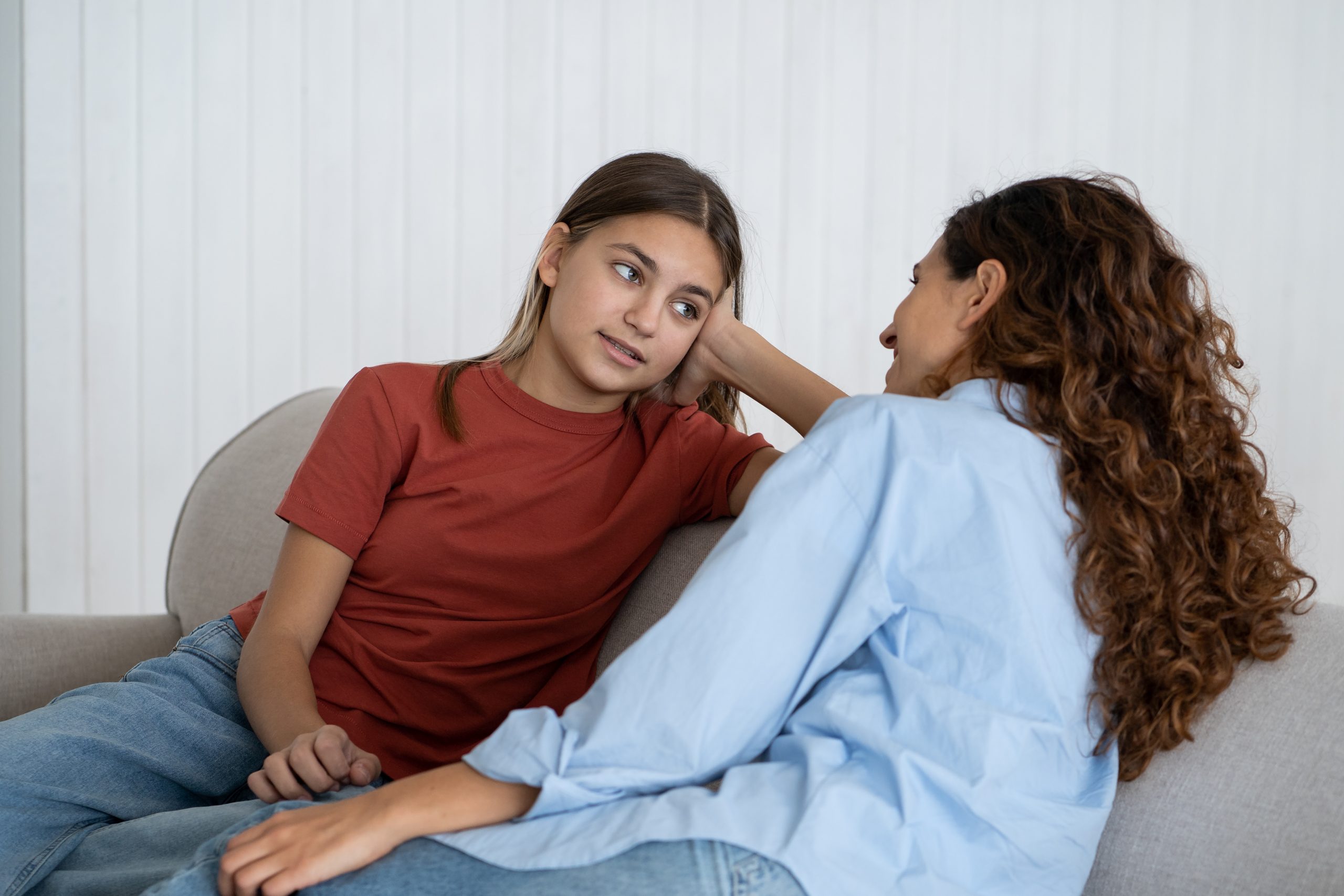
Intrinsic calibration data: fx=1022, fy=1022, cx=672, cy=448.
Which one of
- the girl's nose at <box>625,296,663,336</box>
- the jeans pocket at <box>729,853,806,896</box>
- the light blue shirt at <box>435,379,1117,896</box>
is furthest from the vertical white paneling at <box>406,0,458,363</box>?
the jeans pocket at <box>729,853,806,896</box>

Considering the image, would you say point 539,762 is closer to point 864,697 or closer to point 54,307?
point 864,697

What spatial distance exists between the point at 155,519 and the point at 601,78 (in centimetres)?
165

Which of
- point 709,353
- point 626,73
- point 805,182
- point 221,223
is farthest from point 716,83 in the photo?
point 709,353

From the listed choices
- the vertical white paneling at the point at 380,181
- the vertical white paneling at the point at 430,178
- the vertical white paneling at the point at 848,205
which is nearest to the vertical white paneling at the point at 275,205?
the vertical white paneling at the point at 380,181

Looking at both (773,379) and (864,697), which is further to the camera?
(773,379)

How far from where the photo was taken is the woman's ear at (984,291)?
963mm

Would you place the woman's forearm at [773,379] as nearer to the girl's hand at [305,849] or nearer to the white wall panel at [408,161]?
the girl's hand at [305,849]

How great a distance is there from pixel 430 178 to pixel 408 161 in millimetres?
70

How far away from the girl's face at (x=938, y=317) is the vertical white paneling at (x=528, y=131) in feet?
5.66

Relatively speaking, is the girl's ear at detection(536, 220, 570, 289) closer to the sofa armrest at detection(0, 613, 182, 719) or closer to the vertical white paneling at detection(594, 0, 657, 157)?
the sofa armrest at detection(0, 613, 182, 719)

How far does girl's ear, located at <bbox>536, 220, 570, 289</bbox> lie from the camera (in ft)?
4.50

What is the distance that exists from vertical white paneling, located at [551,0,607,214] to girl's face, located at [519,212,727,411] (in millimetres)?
1410

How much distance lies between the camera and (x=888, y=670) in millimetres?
789

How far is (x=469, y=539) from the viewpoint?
4.06 ft
